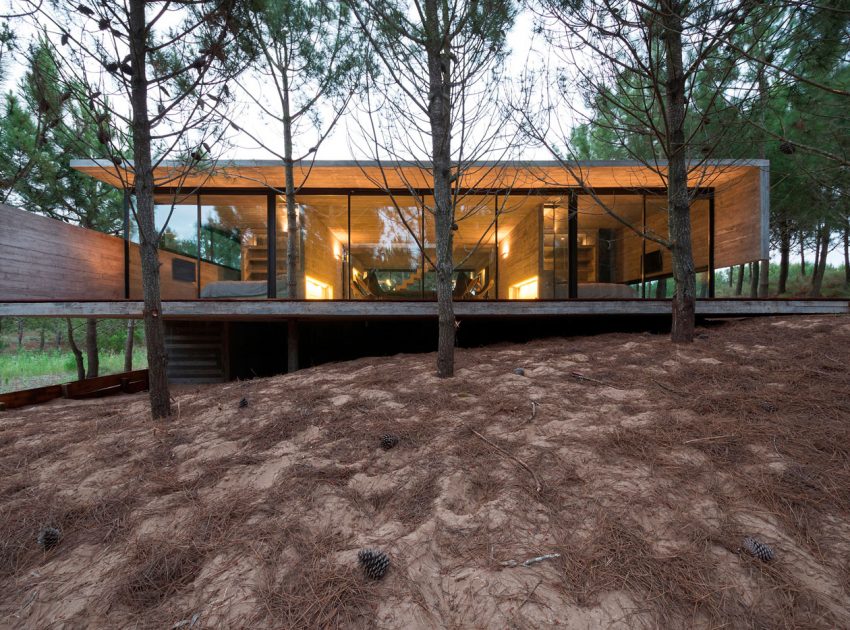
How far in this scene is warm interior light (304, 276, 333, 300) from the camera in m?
8.34

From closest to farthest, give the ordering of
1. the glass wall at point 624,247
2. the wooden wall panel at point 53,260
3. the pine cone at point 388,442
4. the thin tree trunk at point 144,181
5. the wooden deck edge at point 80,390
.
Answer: the pine cone at point 388,442, the thin tree trunk at point 144,181, the wooden deck edge at point 80,390, the wooden wall panel at point 53,260, the glass wall at point 624,247

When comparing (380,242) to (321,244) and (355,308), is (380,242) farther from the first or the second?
(355,308)

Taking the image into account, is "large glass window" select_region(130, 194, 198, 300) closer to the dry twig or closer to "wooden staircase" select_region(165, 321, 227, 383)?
"wooden staircase" select_region(165, 321, 227, 383)

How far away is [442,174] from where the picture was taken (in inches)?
148

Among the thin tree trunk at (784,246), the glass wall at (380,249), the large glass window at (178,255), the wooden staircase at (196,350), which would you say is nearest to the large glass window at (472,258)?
the glass wall at (380,249)

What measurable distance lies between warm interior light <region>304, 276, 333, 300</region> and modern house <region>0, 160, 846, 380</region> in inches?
1.0

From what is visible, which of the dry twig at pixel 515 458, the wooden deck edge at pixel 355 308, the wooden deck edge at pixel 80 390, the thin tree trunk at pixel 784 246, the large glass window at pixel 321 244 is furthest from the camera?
the thin tree trunk at pixel 784 246

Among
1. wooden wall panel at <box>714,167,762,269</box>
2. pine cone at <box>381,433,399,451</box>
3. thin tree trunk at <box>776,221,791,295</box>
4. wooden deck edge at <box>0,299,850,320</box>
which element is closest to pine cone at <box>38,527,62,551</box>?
pine cone at <box>381,433,399,451</box>

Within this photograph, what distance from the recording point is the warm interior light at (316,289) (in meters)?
8.34

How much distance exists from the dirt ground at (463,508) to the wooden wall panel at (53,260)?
169 inches

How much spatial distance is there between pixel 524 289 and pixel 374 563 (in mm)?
7657

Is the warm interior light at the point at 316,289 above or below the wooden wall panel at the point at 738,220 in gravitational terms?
below

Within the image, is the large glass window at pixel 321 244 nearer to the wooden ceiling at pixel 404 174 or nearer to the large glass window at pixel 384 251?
the large glass window at pixel 384 251

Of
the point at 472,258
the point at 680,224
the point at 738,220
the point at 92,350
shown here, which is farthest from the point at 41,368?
the point at 738,220
